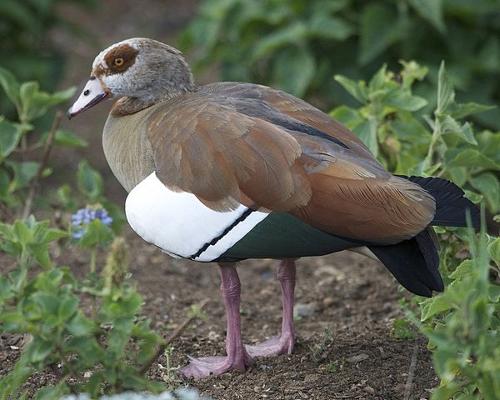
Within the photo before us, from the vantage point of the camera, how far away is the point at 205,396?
334 centimetres

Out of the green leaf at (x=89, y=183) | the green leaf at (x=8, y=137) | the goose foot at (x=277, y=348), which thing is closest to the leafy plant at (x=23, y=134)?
the green leaf at (x=8, y=137)

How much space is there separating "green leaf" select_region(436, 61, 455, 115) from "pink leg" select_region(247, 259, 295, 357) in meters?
0.79

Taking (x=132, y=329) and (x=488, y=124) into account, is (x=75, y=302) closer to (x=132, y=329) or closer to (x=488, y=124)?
(x=132, y=329)

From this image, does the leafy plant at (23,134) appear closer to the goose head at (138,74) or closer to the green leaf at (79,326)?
the goose head at (138,74)

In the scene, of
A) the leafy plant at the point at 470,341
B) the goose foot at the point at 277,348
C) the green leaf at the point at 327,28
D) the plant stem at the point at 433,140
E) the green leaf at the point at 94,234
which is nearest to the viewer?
the leafy plant at the point at 470,341

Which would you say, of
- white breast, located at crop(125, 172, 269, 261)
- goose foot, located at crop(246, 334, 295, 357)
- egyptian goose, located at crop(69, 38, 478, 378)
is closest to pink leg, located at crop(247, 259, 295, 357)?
goose foot, located at crop(246, 334, 295, 357)

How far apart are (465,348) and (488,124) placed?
3258 millimetres

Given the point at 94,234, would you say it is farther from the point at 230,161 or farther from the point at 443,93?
the point at 443,93

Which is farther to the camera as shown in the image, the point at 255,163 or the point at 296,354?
the point at 296,354

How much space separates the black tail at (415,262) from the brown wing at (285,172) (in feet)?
0.19

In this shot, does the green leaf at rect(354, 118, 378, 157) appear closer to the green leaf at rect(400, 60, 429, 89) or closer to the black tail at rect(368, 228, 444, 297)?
the green leaf at rect(400, 60, 429, 89)

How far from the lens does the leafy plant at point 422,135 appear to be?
3.94 m

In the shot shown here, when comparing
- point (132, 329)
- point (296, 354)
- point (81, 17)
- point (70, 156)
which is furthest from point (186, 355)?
point (81, 17)

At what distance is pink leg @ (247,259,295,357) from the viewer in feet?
12.3
